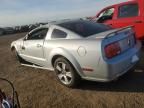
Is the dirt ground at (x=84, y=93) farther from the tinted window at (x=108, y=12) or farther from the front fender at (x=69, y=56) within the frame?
the tinted window at (x=108, y=12)

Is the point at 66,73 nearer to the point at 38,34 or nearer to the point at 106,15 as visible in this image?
the point at 38,34

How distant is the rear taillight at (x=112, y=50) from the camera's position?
4.66 meters

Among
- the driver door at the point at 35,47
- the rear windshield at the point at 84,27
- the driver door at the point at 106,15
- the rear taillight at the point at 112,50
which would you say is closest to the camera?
the rear taillight at the point at 112,50

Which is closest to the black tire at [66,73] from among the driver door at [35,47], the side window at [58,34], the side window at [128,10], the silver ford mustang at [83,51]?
the silver ford mustang at [83,51]

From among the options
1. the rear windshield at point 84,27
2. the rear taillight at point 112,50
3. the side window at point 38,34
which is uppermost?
the rear windshield at point 84,27

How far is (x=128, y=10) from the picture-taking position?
829 cm

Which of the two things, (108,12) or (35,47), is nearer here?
(35,47)

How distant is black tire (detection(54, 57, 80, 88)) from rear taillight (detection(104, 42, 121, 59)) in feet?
3.18

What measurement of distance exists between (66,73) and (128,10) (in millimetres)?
3887

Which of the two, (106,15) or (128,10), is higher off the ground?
(128,10)

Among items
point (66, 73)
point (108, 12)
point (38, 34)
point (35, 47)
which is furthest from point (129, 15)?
point (66, 73)

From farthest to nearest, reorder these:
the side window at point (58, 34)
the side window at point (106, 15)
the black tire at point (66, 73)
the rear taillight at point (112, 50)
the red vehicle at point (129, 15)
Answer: the side window at point (106, 15) < the red vehicle at point (129, 15) < the side window at point (58, 34) < the black tire at point (66, 73) < the rear taillight at point (112, 50)

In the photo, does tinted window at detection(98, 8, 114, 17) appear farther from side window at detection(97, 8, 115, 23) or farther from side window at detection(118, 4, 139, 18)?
side window at detection(118, 4, 139, 18)

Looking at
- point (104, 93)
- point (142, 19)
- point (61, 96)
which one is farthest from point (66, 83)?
point (142, 19)
